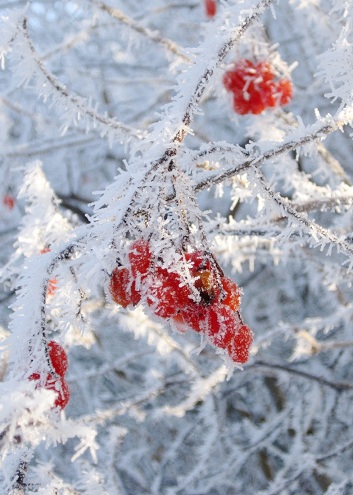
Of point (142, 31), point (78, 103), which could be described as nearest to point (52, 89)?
point (78, 103)

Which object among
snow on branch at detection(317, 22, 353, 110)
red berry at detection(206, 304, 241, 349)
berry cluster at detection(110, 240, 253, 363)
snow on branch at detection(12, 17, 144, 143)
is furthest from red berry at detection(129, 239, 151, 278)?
snow on branch at detection(12, 17, 144, 143)

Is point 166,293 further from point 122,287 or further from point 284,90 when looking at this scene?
point 284,90

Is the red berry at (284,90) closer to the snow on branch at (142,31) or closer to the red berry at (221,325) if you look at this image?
the snow on branch at (142,31)

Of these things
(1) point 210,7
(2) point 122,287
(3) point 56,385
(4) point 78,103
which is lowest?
(3) point 56,385

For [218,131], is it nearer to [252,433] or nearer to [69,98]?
[252,433]

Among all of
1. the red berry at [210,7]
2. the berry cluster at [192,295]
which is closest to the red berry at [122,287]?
the berry cluster at [192,295]

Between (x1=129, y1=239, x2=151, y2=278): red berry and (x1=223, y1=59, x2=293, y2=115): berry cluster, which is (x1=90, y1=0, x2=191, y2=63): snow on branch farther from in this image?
(x1=129, y1=239, x2=151, y2=278): red berry

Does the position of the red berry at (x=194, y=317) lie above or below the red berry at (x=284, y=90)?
below

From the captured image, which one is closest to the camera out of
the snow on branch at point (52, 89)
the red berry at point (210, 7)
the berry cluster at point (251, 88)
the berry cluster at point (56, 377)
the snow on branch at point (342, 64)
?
the berry cluster at point (56, 377)
